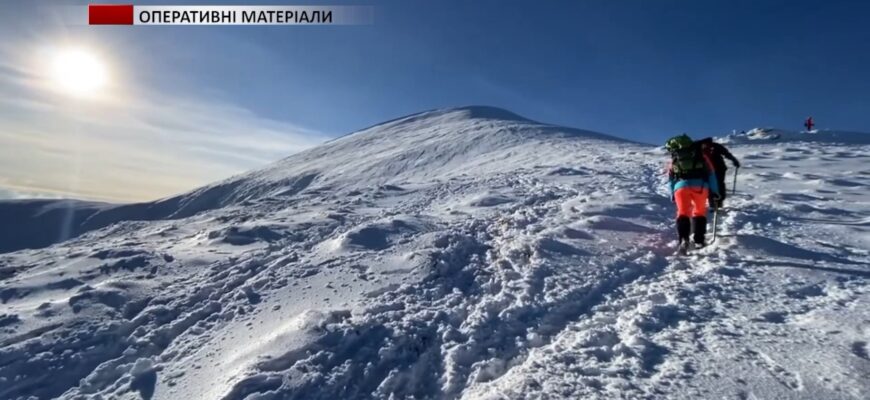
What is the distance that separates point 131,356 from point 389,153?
73.9 feet

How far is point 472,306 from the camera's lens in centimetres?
571

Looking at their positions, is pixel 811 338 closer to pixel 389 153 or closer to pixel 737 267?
pixel 737 267

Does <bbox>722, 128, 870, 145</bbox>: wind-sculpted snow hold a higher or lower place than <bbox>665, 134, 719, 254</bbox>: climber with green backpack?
higher

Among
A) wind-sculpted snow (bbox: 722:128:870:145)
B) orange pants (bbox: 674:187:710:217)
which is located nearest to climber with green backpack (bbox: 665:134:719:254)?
orange pants (bbox: 674:187:710:217)

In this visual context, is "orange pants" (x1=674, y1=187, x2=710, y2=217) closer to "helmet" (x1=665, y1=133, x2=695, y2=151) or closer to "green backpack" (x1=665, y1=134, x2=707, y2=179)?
"green backpack" (x1=665, y1=134, x2=707, y2=179)

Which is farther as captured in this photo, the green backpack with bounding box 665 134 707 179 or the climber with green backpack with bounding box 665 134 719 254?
the green backpack with bounding box 665 134 707 179

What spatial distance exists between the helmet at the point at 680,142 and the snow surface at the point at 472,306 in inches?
61.6

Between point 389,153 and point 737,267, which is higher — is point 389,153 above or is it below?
above

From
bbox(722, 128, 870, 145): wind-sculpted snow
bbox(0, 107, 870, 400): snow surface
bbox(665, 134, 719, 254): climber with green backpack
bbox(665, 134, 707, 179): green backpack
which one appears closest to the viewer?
bbox(0, 107, 870, 400): snow surface

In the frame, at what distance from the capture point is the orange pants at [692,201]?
22.6 ft

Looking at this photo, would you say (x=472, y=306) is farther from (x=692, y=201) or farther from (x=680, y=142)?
(x=680, y=142)

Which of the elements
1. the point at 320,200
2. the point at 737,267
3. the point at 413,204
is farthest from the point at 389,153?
the point at 737,267

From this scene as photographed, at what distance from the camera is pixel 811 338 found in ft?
14.1

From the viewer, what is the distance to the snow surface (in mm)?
4246
